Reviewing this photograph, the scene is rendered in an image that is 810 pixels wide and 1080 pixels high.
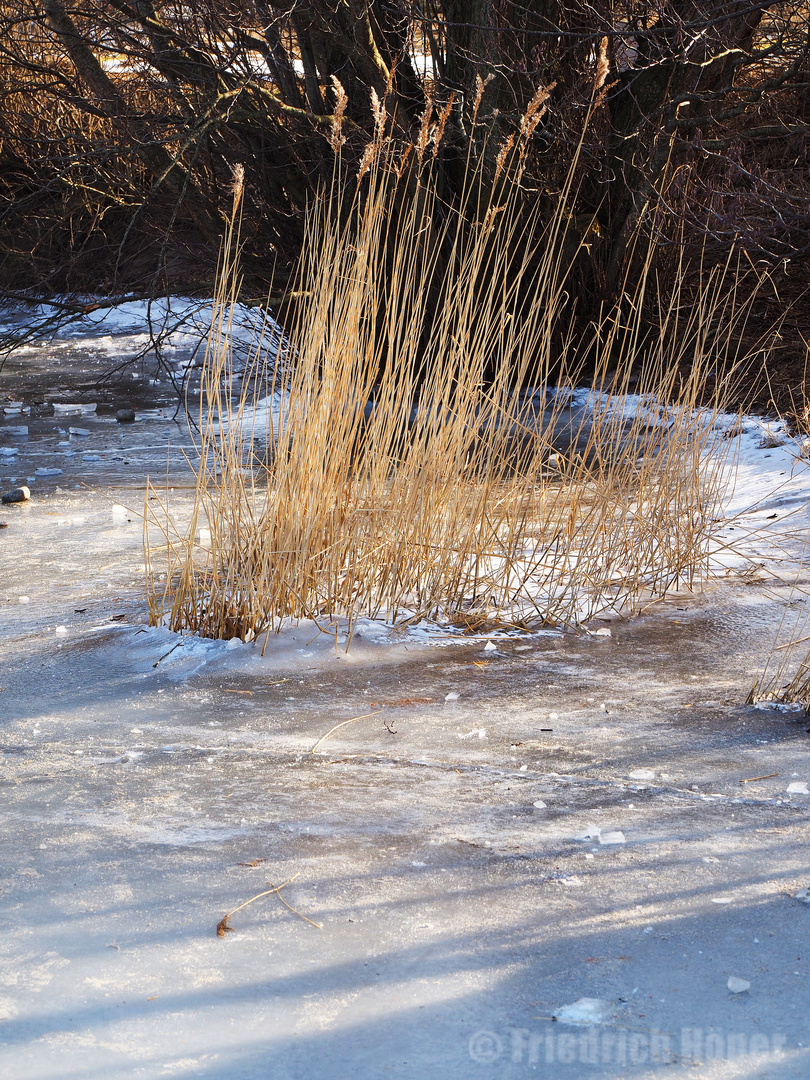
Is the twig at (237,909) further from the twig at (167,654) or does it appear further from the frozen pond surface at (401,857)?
the twig at (167,654)

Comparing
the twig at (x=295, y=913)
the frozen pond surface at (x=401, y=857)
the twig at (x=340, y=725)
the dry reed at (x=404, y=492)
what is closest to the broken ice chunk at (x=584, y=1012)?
the frozen pond surface at (x=401, y=857)

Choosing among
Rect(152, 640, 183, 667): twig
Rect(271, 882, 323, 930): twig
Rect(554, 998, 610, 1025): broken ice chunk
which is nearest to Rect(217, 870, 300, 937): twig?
Rect(271, 882, 323, 930): twig

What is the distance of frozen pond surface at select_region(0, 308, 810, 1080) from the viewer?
148cm

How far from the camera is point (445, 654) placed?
3035 mm

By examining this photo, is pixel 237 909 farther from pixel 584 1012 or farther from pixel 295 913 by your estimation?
pixel 584 1012

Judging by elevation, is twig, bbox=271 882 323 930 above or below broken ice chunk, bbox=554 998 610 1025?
below

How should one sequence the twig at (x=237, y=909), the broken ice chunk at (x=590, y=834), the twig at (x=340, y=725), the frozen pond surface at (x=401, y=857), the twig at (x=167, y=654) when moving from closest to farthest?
the frozen pond surface at (x=401, y=857), the twig at (x=237, y=909), the broken ice chunk at (x=590, y=834), the twig at (x=340, y=725), the twig at (x=167, y=654)

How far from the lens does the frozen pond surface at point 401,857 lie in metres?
1.48

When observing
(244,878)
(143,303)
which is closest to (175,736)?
(244,878)

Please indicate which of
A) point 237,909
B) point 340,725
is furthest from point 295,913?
point 340,725

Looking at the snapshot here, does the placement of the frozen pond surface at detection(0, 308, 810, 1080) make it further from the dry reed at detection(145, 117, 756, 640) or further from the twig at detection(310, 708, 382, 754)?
the dry reed at detection(145, 117, 756, 640)

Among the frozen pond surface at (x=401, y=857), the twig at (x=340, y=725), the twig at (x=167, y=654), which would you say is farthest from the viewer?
the twig at (x=167, y=654)

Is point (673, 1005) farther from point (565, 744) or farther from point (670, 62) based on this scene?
point (670, 62)

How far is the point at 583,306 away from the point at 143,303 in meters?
5.55
